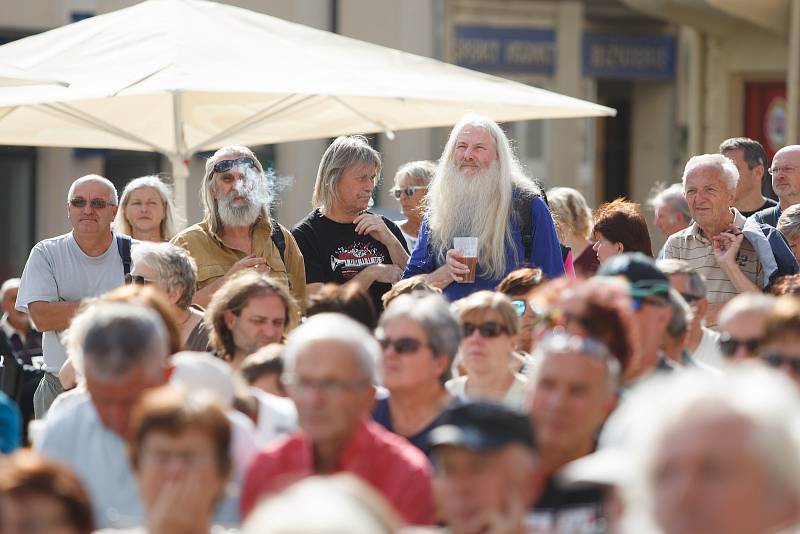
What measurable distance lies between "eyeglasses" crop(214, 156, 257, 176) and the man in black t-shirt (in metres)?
0.40

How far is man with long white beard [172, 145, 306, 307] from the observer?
26.4ft

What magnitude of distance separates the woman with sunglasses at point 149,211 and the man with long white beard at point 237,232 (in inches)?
43.5

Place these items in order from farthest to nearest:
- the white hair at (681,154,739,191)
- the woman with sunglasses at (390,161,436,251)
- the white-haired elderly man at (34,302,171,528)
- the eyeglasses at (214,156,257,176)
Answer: the woman with sunglasses at (390,161,436,251) < the eyeglasses at (214,156,257,176) < the white hair at (681,154,739,191) < the white-haired elderly man at (34,302,171,528)

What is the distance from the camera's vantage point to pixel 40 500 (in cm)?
369

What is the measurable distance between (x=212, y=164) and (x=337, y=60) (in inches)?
37.7

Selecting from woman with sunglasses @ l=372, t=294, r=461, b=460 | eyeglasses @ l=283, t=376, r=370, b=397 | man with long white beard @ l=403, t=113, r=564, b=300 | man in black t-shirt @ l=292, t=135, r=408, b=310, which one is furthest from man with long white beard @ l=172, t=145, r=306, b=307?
eyeglasses @ l=283, t=376, r=370, b=397

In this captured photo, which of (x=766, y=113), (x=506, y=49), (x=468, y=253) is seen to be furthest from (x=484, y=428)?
(x=506, y=49)

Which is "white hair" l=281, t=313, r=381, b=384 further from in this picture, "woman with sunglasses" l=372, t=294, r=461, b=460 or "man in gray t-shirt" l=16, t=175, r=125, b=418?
"man in gray t-shirt" l=16, t=175, r=125, b=418

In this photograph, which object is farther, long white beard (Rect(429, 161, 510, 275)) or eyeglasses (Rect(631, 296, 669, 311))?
long white beard (Rect(429, 161, 510, 275))

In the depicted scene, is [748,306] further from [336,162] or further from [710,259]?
[336,162]

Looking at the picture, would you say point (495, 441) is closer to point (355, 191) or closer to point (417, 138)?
point (355, 191)

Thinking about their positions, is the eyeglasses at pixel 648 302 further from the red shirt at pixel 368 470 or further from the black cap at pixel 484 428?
the black cap at pixel 484 428

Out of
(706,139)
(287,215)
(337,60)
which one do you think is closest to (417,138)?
(287,215)

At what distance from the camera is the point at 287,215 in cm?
1864
